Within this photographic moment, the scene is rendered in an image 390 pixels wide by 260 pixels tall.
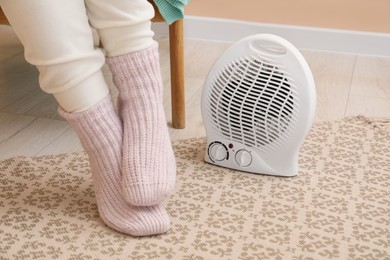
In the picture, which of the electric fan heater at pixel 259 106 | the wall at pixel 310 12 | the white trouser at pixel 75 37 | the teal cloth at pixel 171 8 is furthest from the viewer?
the wall at pixel 310 12

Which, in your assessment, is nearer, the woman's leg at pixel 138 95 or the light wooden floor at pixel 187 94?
the woman's leg at pixel 138 95

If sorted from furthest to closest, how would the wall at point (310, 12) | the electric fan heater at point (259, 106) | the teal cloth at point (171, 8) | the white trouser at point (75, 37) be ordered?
the wall at point (310, 12), the teal cloth at point (171, 8), the electric fan heater at point (259, 106), the white trouser at point (75, 37)

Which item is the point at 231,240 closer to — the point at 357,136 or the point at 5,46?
the point at 357,136

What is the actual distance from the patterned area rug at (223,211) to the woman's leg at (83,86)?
0.03 meters

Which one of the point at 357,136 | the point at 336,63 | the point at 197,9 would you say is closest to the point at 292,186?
the point at 357,136

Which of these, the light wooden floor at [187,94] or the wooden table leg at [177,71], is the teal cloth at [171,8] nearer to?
the wooden table leg at [177,71]

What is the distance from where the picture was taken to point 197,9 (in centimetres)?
188

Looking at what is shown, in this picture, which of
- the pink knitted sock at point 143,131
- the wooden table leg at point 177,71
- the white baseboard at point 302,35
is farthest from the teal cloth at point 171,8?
the white baseboard at point 302,35

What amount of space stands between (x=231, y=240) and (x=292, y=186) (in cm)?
21

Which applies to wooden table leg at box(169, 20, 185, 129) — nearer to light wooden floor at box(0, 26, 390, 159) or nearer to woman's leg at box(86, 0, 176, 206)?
light wooden floor at box(0, 26, 390, 159)

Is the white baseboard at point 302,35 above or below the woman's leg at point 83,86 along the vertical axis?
below

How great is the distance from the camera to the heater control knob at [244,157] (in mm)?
1044

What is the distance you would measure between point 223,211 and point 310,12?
1018mm

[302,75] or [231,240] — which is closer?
[231,240]
